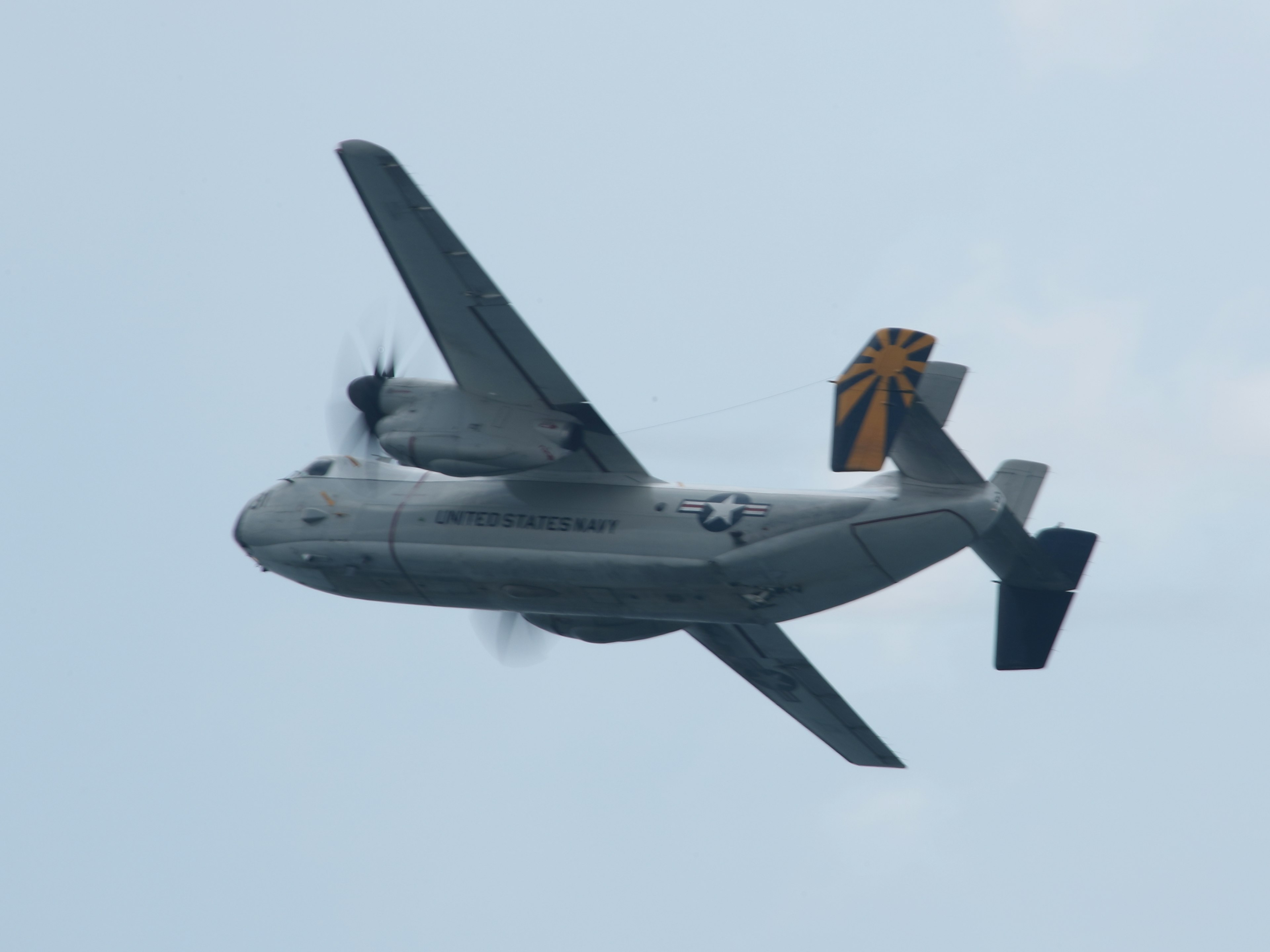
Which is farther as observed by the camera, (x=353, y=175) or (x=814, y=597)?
(x=814, y=597)

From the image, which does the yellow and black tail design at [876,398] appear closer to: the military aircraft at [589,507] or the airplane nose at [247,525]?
the military aircraft at [589,507]

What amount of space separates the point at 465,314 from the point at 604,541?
372 cm

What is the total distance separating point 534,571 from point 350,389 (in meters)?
3.81

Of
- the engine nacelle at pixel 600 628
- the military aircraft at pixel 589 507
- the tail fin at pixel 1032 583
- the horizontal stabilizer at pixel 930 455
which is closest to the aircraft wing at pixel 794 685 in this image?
the engine nacelle at pixel 600 628

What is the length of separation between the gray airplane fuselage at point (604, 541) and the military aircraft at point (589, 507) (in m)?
0.03

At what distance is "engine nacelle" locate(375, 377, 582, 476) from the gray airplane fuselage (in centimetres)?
111

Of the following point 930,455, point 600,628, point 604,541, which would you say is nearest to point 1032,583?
point 930,455

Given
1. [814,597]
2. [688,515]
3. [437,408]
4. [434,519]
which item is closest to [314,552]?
[434,519]

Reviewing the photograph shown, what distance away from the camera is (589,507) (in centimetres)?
2412

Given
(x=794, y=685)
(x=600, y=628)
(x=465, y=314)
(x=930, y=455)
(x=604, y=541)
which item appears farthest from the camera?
(x=794, y=685)

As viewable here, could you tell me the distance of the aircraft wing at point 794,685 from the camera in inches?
1097

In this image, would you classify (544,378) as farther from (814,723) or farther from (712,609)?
(814,723)

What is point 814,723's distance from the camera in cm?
2927

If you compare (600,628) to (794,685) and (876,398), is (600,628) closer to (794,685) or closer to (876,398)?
(794,685)
